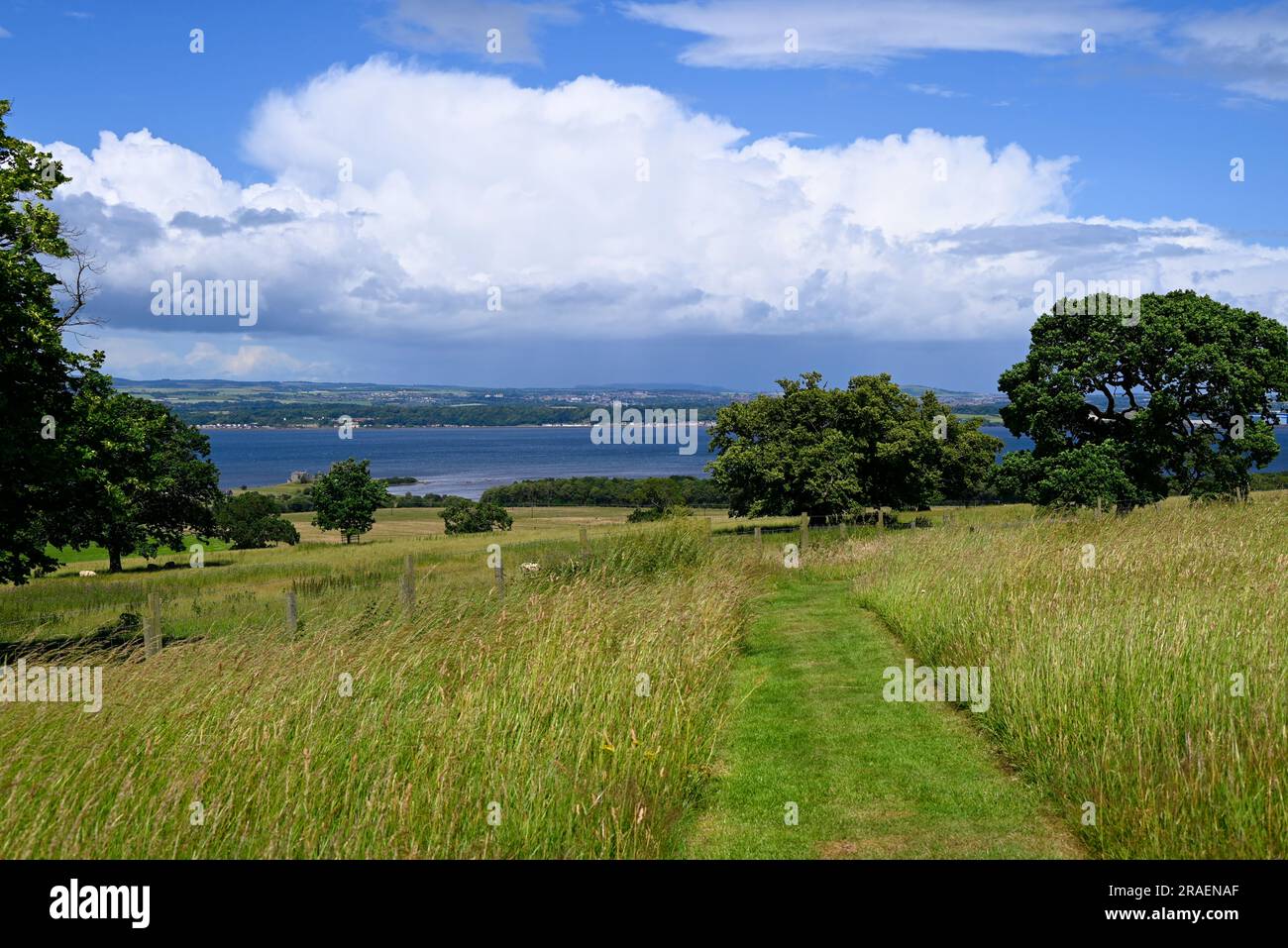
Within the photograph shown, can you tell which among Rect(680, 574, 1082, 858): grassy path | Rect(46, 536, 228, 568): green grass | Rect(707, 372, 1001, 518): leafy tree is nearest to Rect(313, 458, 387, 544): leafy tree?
Rect(46, 536, 228, 568): green grass

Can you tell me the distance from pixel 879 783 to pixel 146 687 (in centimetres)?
558

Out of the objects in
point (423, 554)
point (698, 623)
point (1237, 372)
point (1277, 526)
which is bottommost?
point (423, 554)

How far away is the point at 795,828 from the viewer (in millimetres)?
6844

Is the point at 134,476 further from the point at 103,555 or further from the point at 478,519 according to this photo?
the point at 478,519

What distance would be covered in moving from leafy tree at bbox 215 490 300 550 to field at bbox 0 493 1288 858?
6486cm

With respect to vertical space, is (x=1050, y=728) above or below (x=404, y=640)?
below

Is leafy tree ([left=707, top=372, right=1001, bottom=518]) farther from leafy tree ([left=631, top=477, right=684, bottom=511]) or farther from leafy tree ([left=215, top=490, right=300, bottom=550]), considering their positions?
leafy tree ([left=215, top=490, right=300, bottom=550])

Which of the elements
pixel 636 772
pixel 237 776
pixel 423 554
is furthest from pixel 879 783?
pixel 423 554

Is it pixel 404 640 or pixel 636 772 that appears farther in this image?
pixel 404 640

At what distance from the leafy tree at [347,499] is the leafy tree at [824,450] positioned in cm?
3275

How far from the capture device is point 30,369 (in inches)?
563

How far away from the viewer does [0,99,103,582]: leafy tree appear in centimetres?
1383

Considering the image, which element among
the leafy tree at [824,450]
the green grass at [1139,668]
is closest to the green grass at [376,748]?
the green grass at [1139,668]
